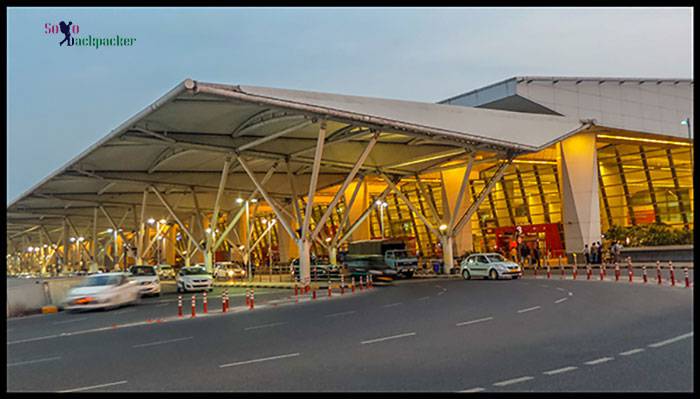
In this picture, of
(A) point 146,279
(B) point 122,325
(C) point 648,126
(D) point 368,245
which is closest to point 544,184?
(C) point 648,126

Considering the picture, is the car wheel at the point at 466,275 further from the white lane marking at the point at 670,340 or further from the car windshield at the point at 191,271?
the white lane marking at the point at 670,340

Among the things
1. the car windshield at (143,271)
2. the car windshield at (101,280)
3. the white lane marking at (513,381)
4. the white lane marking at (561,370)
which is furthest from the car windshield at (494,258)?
the white lane marking at (513,381)

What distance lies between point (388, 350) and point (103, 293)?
18.6 metres

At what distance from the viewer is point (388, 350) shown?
11727 millimetres

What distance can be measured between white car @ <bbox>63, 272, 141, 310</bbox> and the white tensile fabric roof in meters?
8.10

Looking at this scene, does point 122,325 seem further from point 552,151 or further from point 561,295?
point 552,151

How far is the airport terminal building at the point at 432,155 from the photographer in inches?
1394

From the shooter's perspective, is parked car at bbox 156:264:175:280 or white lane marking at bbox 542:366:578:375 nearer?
white lane marking at bbox 542:366:578:375

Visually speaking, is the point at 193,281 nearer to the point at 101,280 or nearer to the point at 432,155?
the point at 101,280

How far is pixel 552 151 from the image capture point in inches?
2231

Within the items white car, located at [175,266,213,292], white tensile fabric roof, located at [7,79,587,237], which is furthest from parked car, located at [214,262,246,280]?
white car, located at [175,266,213,292]

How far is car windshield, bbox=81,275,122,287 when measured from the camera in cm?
2786

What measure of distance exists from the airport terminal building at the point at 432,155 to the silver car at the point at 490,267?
22.9 ft

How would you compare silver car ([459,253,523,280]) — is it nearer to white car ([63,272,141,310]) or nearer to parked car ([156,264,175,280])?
white car ([63,272,141,310])
